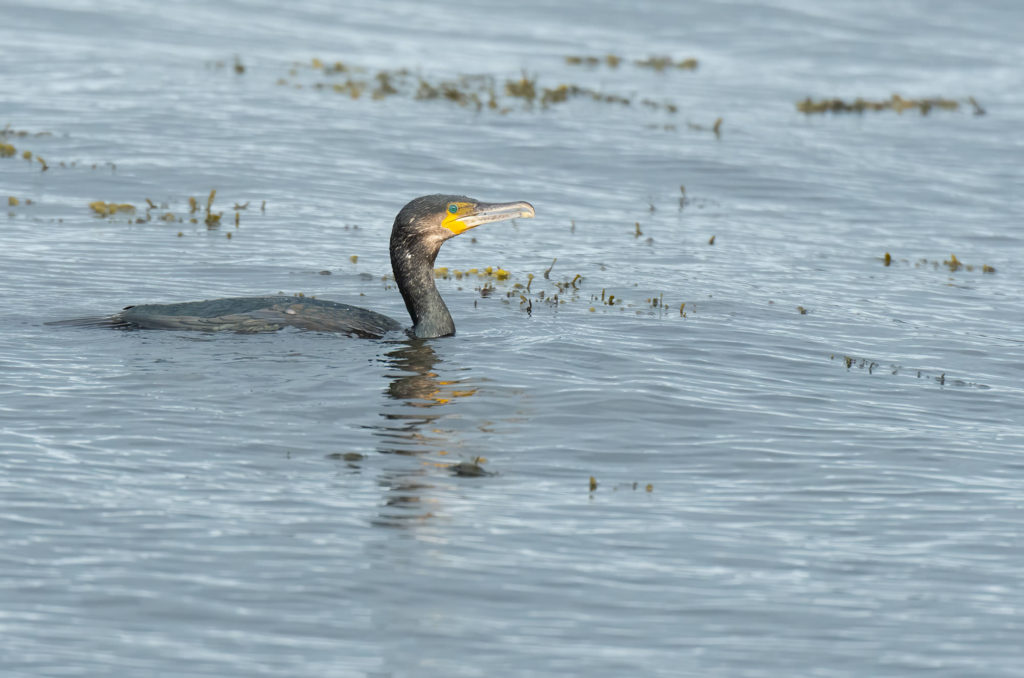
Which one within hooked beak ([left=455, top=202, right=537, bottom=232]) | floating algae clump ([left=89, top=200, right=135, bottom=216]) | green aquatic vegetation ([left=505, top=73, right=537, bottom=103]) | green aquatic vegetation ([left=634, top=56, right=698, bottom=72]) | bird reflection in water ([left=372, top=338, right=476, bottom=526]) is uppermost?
green aquatic vegetation ([left=634, top=56, right=698, bottom=72])

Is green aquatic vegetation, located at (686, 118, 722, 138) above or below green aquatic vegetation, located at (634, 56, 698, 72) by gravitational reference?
below

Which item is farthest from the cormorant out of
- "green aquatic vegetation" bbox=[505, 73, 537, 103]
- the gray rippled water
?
"green aquatic vegetation" bbox=[505, 73, 537, 103]

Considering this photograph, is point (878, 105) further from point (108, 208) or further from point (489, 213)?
point (489, 213)

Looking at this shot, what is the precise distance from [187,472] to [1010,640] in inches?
186

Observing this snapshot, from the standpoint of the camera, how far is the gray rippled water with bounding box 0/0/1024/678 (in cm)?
668

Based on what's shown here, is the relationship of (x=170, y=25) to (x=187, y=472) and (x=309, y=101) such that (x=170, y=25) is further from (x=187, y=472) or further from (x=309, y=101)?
(x=187, y=472)

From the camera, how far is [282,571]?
278 inches

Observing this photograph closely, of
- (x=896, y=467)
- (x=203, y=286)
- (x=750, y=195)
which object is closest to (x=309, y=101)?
(x=750, y=195)

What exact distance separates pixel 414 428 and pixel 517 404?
97cm

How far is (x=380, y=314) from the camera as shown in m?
12.6

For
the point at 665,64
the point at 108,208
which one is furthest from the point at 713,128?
the point at 108,208

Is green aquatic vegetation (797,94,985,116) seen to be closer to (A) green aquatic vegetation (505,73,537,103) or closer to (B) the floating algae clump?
(A) green aquatic vegetation (505,73,537,103)

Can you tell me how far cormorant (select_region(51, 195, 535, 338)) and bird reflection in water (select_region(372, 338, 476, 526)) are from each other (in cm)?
35

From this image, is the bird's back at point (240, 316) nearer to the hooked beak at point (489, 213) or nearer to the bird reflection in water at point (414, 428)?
the bird reflection in water at point (414, 428)
